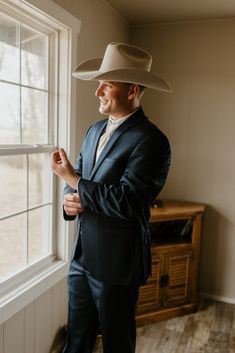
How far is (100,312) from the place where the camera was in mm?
1380

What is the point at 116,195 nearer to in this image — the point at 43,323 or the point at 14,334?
the point at 14,334

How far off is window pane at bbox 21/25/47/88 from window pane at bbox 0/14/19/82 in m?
0.05

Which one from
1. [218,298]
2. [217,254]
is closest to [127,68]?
[217,254]

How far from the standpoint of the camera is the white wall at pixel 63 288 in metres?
1.73

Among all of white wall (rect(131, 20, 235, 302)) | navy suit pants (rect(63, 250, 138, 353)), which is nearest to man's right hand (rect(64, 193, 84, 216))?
navy suit pants (rect(63, 250, 138, 353))

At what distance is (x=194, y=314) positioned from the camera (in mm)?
2635

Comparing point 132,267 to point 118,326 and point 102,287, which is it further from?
point 118,326

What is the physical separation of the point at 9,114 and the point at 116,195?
0.81m

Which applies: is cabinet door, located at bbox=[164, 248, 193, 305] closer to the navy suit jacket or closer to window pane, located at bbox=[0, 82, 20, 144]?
the navy suit jacket

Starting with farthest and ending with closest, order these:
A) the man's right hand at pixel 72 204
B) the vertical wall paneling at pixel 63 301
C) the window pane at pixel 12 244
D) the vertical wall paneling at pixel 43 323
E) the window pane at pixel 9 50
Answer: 1. the vertical wall paneling at pixel 63 301
2. the vertical wall paneling at pixel 43 323
3. the window pane at pixel 12 244
4. the window pane at pixel 9 50
5. the man's right hand at pixel 72 204

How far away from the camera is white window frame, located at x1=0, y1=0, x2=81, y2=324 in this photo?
5.40 ft

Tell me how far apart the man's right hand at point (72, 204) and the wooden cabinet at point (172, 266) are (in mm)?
1208

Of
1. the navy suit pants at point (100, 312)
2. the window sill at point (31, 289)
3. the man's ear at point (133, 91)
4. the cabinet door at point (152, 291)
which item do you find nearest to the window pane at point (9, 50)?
the man's ear at point (133, 91)

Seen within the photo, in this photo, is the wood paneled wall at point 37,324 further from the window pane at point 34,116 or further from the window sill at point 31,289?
the window pane at point 34,116
